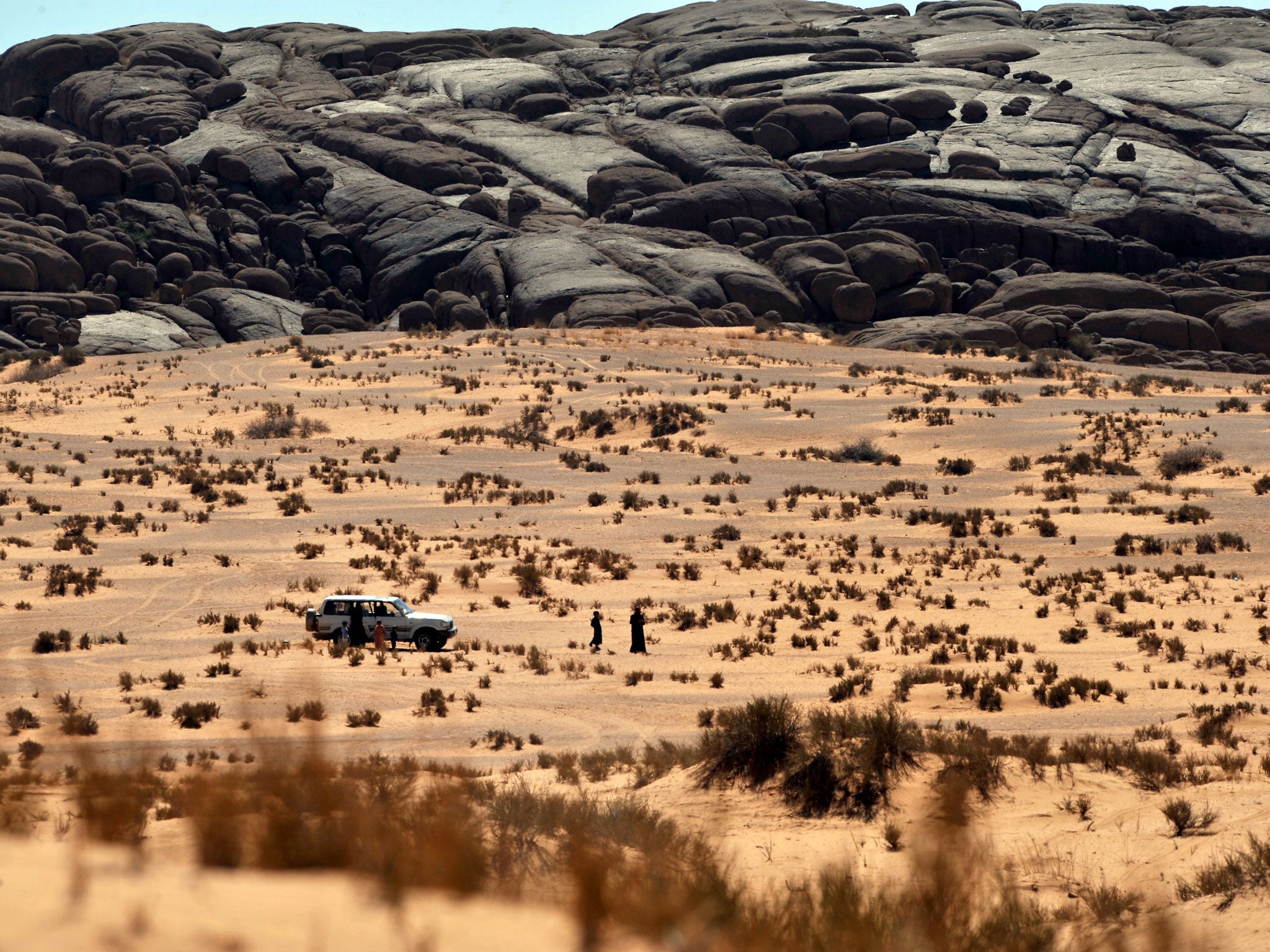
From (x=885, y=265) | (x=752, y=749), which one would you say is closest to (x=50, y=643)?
(x=752, y=749)

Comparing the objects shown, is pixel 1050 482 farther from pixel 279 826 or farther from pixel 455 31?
pixel 455 31

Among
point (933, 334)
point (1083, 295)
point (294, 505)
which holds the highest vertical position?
point (1083, 295)

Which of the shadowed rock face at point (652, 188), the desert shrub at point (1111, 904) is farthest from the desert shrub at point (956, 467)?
the desert shrub at point (1111, 904)

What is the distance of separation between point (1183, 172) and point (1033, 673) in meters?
92.7

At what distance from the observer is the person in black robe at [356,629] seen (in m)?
23.0

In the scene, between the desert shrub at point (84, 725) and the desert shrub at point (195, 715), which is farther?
the desert shrub at point (195, 715)

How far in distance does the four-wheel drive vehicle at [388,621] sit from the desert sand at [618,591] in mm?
423

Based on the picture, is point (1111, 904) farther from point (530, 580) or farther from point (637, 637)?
point (530, 580)

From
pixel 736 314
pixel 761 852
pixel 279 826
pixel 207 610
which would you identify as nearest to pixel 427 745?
pixel 761 852

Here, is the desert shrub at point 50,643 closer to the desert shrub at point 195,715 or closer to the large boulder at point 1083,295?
the desert shrub at point 195,715

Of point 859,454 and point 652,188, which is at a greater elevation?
point 652,188

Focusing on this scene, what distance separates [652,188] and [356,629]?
3120 inches

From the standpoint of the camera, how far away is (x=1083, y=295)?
81500 mm

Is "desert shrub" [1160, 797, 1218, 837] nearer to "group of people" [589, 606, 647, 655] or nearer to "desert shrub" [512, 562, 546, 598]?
"group of people" [589, 606, 647, 655]
